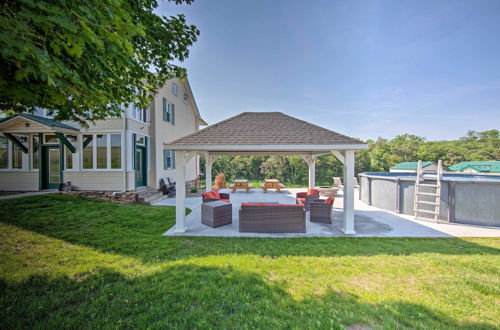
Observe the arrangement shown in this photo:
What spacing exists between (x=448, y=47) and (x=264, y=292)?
1749cm

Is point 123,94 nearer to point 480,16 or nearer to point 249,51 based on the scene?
point 249,51

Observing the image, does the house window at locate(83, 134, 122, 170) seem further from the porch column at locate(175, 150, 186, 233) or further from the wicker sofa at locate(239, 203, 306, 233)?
the wicker sofa at locate(239, 203, 306, 233)

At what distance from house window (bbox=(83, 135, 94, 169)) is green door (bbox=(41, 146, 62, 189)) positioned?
1441 millimetres

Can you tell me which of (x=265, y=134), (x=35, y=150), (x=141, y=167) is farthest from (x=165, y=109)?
(x=265, y=134)

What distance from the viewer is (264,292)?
315 cm

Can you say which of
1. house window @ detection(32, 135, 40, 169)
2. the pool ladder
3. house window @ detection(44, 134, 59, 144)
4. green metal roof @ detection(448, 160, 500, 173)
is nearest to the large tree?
house window @ detection(44, 134, 59, 144)

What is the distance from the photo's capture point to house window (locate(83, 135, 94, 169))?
31.5 feet

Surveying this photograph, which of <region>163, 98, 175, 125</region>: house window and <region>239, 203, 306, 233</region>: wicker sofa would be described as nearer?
<region>239, 203, 306, 233</region>: wicker sofa

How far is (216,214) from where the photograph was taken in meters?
6.56

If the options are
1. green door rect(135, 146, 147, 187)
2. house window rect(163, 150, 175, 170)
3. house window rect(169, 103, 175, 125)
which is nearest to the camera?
green door rect(135, 146, 147, 187)

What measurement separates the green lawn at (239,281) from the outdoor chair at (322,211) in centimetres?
165

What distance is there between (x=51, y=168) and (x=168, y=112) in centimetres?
663

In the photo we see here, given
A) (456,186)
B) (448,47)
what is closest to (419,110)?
(448,47)

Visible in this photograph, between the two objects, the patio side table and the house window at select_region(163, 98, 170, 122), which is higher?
the house window at select_region(163, 98, 170, 122)
